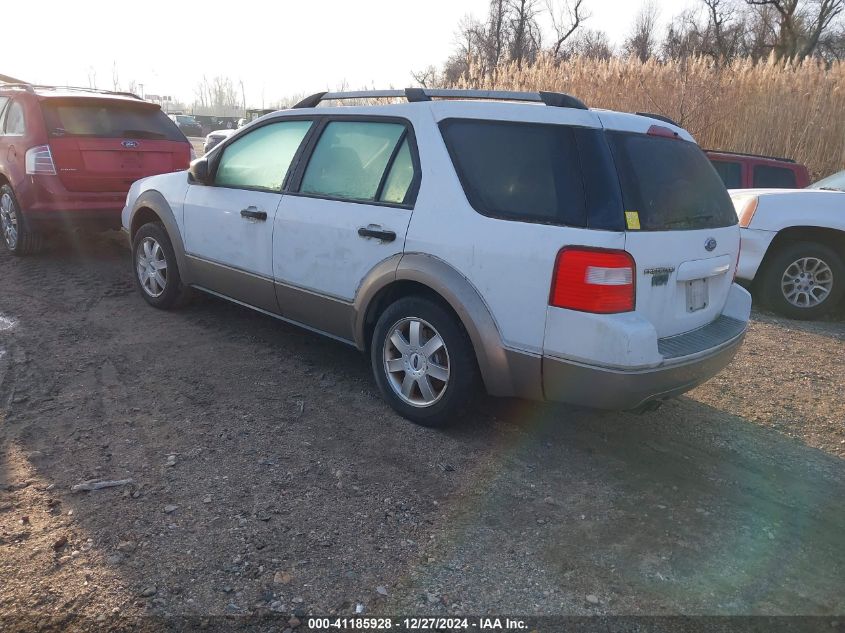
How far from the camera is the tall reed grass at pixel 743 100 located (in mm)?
12023

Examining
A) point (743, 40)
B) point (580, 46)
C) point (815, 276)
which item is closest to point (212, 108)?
point (580, 46)

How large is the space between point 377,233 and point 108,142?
4.44m

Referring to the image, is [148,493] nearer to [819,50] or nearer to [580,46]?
[819,50]

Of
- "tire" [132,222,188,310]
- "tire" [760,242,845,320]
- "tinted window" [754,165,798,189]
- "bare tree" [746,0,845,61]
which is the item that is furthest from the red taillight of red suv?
"bare tree" [746,0,845,61]

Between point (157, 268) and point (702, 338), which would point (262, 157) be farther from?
point (702, 338)

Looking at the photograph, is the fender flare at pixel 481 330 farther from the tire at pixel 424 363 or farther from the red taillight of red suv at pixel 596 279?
the red taillight of red suv at pixel 596 279

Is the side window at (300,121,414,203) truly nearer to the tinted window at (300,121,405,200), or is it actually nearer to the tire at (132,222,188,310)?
the tinted window at (300,121,405,200)

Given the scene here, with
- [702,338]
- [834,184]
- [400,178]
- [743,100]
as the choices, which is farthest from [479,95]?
[743,100]

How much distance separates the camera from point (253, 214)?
4.46 meters

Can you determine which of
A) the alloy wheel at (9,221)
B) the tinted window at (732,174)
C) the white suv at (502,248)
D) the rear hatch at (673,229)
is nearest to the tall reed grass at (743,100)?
the tinted window at (732,174)

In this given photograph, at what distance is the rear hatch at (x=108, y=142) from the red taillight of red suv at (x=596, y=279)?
5.50 meters

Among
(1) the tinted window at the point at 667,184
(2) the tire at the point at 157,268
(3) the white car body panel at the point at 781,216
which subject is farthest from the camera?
(3) the white car body panel at the point at 781,216

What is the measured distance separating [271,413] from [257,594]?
5.04 ft

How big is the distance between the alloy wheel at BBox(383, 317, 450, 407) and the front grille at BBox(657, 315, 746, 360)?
1.08m
